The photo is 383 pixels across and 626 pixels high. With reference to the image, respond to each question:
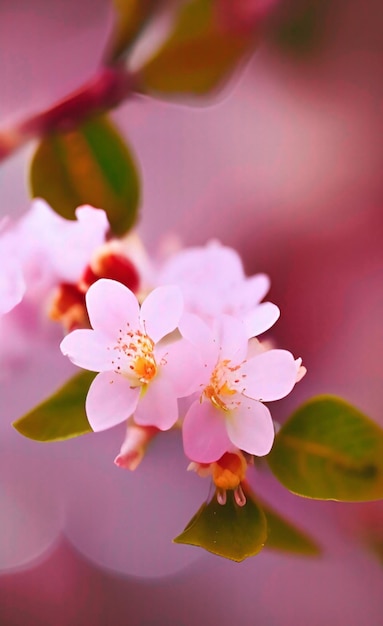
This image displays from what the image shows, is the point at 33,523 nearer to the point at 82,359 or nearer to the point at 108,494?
the point at 108,494

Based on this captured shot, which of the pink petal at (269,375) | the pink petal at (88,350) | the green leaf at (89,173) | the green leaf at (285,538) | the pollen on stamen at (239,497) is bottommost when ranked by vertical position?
the green leaf at (285,538)

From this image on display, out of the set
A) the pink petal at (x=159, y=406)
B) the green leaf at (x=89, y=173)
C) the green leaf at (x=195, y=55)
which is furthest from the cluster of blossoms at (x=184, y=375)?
the green leaf at (x=195, y=55)

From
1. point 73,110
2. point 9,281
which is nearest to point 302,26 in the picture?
point 73,110

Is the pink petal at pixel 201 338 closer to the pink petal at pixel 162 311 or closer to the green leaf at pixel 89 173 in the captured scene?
the pink petal at pixel 162 311

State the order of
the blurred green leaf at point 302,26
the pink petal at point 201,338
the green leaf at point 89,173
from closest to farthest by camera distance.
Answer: the pink petal at point 201,338 < the green leaf at point 89,173 < the blurred green leaf at point 302,26

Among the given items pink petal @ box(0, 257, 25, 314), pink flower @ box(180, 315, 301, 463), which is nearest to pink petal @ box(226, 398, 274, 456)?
pink flower @ box(180, 315, 301, 463)

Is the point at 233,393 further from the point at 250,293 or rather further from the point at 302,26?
the point at 302,26

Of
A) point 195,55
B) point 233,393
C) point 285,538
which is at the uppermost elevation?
point 195,55
